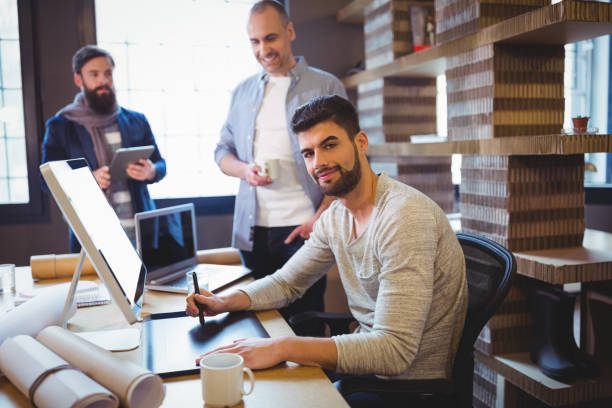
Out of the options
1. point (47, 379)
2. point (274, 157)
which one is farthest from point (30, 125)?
point (47, 379)

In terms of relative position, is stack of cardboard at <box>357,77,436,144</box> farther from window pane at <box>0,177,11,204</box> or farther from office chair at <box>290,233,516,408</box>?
window pane at <box>0,177,11,204</box>

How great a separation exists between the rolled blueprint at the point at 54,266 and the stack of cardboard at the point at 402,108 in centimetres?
172

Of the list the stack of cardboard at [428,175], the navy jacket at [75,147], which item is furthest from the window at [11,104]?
the stack of cardboard at [428,175]

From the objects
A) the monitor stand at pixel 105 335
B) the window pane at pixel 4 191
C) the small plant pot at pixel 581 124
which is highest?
the small plant pot at pixel 581 124

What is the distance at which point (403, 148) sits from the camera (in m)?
2.57

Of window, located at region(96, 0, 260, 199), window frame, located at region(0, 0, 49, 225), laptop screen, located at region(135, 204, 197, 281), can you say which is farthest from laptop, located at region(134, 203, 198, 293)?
window frame, located at region(0, 0, 49, 225)

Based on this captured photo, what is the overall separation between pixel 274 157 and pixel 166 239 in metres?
0.64

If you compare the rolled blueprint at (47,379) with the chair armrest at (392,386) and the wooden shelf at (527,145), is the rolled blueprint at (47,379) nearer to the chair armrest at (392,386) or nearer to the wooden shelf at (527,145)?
the chair armrest at (392,386)

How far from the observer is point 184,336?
4.23ft

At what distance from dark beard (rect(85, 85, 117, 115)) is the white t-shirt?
0.76m

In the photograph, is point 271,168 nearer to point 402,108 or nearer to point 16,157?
point 402,108

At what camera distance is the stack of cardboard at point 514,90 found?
1.97 m

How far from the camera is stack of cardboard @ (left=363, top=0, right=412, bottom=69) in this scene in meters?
2.80

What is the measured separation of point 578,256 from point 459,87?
2.64ft
